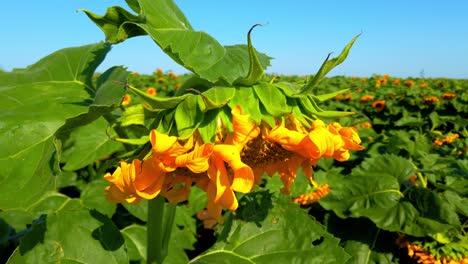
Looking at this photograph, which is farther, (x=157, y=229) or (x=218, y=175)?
(x=157, y=229)

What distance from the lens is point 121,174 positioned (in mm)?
1004

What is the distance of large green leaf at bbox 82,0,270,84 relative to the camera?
1.02m

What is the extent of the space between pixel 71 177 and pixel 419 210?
6.82 feet

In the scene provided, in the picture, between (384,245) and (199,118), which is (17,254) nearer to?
(199,118)

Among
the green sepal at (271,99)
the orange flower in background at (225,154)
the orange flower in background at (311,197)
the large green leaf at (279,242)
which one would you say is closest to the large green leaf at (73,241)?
the large green leaf at (279,242)

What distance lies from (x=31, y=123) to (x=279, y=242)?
90 centimetres

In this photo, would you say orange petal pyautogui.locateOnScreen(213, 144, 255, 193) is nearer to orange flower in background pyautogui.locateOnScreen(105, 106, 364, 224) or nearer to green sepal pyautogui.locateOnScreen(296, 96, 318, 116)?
orange flower in background pyautogui.locateOnScreen(105, 106, 364, 224)

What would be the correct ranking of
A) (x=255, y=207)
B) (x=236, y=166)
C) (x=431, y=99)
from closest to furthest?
(x=236, y=166)
(x=255, y=207)
(x=431, y=99)

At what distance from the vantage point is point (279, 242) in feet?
5.25

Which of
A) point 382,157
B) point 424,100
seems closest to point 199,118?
point 382,157

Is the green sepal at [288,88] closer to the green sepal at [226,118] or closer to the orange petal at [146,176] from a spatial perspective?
the green sepal at [226,118]

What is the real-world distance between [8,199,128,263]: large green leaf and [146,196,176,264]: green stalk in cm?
9

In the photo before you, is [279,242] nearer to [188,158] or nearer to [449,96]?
[188,158]

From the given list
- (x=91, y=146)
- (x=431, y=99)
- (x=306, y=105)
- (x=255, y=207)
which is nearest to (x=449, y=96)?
(x=431, y=99)
